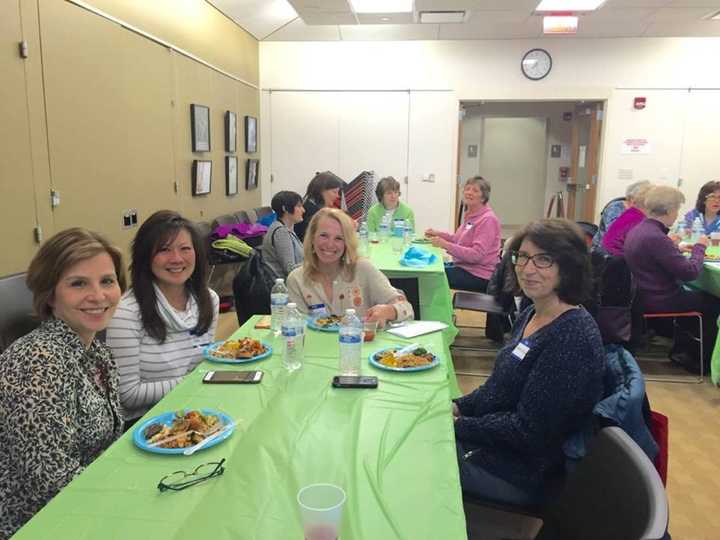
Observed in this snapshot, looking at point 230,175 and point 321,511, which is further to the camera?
point 230,175

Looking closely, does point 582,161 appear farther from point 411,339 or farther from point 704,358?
point 411,339

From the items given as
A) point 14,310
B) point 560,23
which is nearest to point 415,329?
point 14,310

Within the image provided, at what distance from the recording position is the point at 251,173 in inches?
288

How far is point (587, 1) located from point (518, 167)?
538cm

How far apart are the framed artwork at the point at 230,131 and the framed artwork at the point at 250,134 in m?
0.46

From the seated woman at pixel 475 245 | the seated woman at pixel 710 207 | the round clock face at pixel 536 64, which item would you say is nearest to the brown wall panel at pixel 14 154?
the seated woman at pixel 475 245

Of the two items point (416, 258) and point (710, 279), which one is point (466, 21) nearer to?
point (416, 258)

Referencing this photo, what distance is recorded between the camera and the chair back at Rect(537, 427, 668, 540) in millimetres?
1046

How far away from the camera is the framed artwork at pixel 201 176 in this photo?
5480mm

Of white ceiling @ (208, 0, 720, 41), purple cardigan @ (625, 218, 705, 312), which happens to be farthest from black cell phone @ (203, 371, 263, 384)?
white ceiling @ (208, 0, 720, 41)

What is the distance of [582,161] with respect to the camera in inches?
324

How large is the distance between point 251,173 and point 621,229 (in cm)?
447

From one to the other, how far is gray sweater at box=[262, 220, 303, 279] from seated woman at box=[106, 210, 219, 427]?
145 cm

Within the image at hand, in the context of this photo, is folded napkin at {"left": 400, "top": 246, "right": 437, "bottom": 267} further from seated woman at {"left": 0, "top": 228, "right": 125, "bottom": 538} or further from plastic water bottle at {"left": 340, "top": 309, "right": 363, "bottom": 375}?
seated woman at {"left": 0, "top": 228, "right": 125, "bottom": 538}
